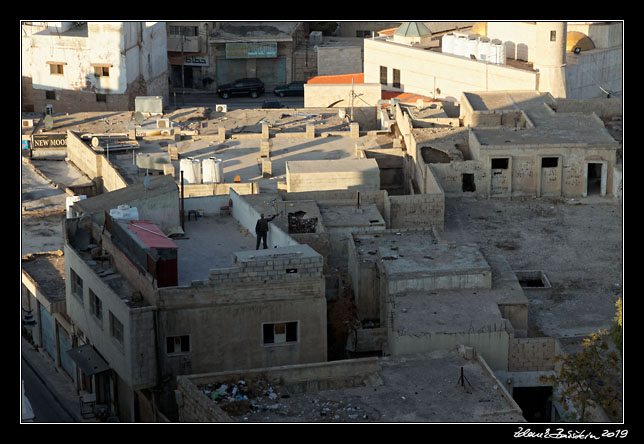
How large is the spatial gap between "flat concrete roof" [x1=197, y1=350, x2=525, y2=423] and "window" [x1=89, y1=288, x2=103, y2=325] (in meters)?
5.11

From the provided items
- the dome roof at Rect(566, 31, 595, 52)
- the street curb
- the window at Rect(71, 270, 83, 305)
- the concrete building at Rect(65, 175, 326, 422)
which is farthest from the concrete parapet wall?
the dome roof at Rect(566, 31, 595, 52)

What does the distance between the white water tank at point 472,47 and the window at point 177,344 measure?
151 ft

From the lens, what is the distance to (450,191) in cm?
6150

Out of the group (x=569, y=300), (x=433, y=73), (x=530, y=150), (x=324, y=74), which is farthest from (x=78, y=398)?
(x=324, y=74)

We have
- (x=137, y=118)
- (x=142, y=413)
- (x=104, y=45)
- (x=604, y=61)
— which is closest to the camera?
(x=142, y=413)

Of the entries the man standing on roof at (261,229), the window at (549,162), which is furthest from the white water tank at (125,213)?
the window at (549,162)

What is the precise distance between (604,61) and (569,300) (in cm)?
3869

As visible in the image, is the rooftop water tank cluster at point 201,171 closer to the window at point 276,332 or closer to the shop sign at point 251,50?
the window at point 276,332

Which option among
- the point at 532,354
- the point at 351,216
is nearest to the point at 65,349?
the point at 351,216

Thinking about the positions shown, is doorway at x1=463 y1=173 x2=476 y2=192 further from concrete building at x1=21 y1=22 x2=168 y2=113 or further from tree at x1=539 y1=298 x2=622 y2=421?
concrete building at x1=21 y1=22 x2=168 y2=113

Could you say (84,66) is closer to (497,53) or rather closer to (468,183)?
(497,53)

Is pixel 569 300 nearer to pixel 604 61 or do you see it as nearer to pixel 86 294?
pixel 86 294

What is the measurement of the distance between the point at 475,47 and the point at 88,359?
45.9 metres

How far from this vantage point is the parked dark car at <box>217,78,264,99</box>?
106 m
